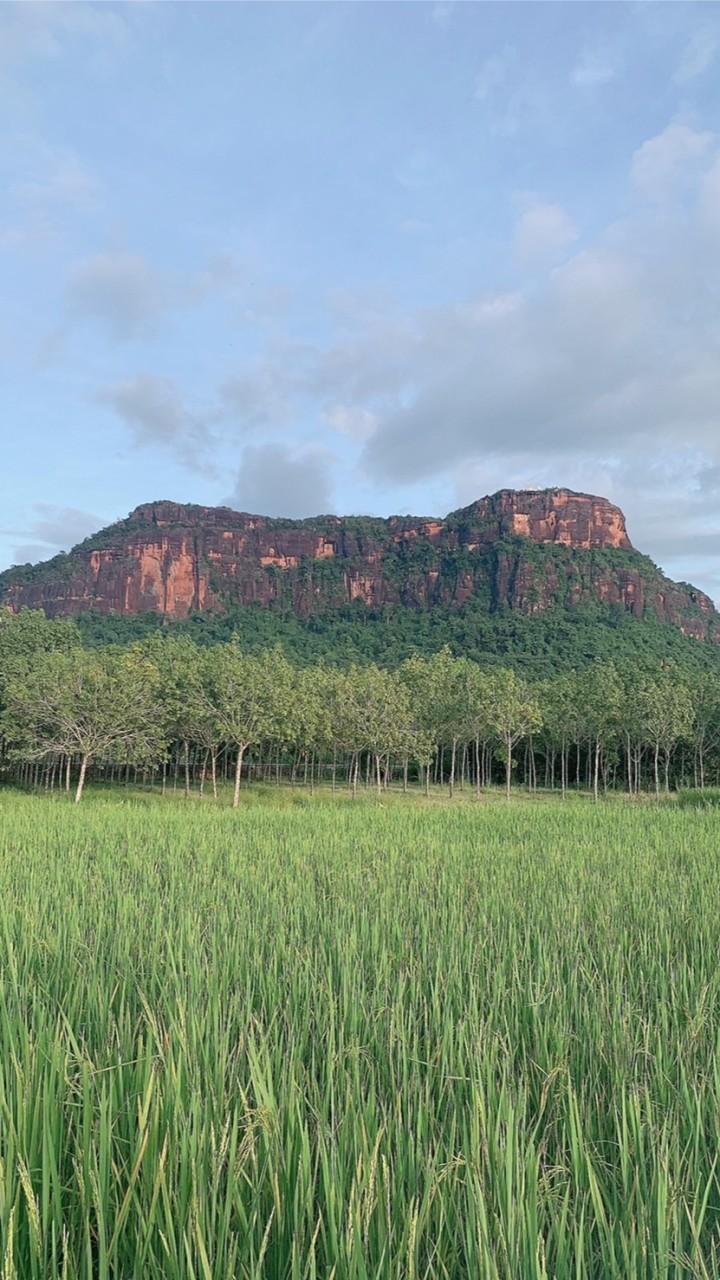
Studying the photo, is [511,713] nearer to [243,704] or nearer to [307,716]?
[307,716]

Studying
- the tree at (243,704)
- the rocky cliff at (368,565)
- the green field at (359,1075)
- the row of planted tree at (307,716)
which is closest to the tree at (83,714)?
the row of planted tree at (307,716)

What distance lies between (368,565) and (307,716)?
310 feet

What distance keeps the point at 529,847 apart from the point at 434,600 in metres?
105

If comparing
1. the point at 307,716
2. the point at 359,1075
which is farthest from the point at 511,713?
the point at 359,1075

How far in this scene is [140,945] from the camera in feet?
11.9

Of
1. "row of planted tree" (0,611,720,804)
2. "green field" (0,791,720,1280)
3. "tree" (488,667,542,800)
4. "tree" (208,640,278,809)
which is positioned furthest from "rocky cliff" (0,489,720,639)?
"green field" (0,791,720,1280)

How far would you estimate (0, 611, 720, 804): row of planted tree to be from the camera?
2641 cm

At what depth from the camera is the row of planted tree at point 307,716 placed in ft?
86.6

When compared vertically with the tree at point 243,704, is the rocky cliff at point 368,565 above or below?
above

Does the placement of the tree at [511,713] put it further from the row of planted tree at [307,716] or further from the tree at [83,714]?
the tree at [83,714]

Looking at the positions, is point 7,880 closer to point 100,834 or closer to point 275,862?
point 275,862

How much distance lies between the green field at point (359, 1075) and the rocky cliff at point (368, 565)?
3735 inches

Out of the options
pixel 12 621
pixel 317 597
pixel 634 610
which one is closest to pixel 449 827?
pixel 12 621

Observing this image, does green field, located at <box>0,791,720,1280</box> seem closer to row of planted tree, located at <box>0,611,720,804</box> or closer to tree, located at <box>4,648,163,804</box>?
row of planted tree, located at <box>0,611,720,804</box>
